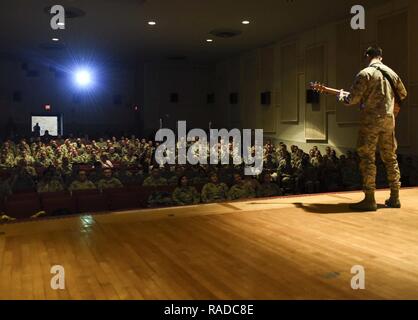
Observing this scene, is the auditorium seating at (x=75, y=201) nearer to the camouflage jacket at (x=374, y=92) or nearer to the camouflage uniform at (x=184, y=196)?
the camouflage uniform at (x=184, y=196)

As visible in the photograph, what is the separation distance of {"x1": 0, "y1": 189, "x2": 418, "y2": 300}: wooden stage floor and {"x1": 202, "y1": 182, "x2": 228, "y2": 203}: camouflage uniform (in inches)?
112

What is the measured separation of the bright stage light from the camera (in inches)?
811

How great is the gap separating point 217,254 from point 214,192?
4462 mm

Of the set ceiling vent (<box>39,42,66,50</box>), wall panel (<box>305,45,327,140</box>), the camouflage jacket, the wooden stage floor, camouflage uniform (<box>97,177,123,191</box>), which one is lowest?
the wooden stage floor

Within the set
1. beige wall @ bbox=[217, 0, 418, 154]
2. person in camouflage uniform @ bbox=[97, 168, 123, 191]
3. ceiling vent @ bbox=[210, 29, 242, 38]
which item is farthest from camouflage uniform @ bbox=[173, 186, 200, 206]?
ceiling vent @ bbox=[210, 29, 242, 38]

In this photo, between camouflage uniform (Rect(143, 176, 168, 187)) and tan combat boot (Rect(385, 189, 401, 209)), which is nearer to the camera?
tan combat boot (Rect(385, 189, 401, 209))

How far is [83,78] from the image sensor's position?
20.7m

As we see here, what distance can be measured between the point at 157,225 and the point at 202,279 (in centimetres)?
145

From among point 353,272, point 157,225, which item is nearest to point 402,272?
point 353,272

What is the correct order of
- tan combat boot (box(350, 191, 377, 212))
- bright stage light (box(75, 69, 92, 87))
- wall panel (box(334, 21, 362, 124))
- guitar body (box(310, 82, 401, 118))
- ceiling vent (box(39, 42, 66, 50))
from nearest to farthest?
guitar body (box(310, 82, 401, 118))
tan combat boot (box(350, 191, 377, 212))
wall panel (box(334, 21, 362, 124))
ceiling vent (box(39, 42, 66, 50))
bright stage light (box(75, 69, 92, 87))

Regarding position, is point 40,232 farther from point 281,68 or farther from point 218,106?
point 218,106

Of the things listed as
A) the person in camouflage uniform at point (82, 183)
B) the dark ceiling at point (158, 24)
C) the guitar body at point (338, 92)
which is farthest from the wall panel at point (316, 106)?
the guitar body at point (338, 92)

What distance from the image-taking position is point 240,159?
1188 cm

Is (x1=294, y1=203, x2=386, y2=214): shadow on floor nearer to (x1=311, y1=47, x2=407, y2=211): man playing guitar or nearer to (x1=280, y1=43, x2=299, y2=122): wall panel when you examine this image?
(x1=311, y1=47, x2=407, y2=211): man playing guitar
